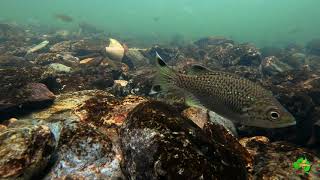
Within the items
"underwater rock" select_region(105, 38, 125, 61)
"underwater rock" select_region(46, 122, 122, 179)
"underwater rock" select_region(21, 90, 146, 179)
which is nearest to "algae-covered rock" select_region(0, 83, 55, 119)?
"underwater rock" select_region(21, 90, 146, 179)

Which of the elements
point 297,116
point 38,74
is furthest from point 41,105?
point 297,116

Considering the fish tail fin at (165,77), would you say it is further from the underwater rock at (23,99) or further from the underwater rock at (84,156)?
the underwater rock at (23,99)

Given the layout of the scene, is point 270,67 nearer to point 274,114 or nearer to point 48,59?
point 48,59

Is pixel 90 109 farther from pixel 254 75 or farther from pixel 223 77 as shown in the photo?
pixel 254 75

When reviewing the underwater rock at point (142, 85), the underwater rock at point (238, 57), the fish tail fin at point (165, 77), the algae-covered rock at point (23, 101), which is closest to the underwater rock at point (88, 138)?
the algae-covered rock at point (23, 101)

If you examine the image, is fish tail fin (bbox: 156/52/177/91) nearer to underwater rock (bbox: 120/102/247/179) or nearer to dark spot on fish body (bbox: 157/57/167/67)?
dark spot on fish body (bbox: 157/57/167/67)

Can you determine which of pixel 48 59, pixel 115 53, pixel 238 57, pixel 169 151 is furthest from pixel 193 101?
pixel 238 57
